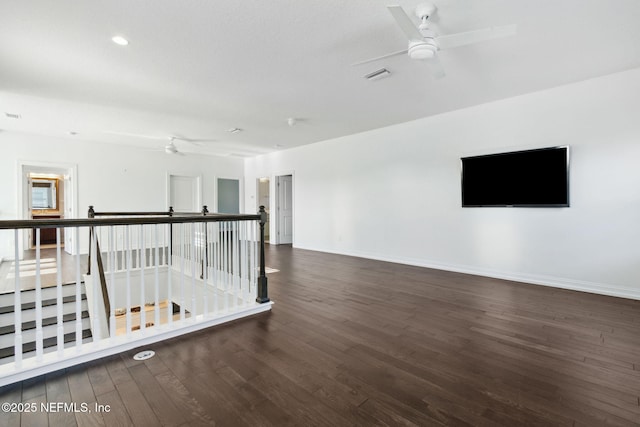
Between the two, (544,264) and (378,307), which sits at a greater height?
(544,264)

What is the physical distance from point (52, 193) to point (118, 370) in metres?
9.23

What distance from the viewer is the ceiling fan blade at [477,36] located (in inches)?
86.0

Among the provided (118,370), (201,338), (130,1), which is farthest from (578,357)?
(130,1)

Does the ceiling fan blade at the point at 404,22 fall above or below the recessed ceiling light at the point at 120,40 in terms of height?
below

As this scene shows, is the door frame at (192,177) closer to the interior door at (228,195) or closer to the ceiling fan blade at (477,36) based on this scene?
the interior door at (228,195)

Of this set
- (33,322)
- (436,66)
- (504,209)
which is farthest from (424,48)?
(33,322)

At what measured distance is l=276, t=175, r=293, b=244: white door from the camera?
29.0 feet

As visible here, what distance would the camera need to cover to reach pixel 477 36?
2.31 meters

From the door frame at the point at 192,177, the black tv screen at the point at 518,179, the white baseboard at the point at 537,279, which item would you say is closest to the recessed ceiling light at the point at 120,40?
the black tv screen at the point at 518,179

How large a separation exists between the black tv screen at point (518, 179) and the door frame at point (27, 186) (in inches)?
322

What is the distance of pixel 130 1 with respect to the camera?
2299 mm

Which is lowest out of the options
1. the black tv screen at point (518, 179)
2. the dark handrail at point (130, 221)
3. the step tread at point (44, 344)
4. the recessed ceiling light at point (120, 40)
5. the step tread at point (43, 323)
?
the step tread at point (44, 344)

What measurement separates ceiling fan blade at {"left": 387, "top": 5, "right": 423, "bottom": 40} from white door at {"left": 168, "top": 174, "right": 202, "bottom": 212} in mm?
7761

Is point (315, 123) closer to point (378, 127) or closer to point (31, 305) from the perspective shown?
point (378, 127)
